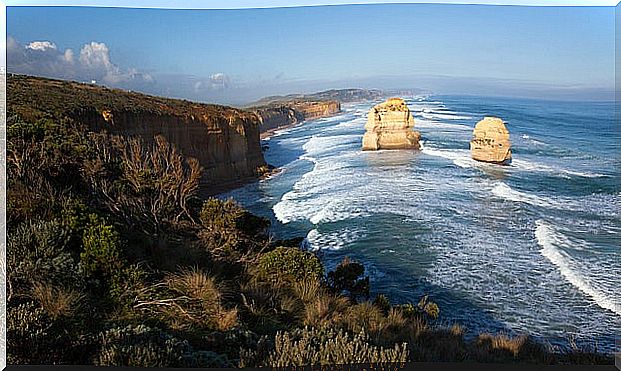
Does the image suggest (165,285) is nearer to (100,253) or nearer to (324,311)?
(100,253)

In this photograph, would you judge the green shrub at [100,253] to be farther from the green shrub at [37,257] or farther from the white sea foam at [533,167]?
the white sea foam at [533,167]

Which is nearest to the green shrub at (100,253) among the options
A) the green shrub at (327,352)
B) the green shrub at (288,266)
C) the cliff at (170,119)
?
the green shrub at (327,352)

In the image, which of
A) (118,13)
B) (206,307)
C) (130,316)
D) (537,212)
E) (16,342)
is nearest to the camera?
(16,342)

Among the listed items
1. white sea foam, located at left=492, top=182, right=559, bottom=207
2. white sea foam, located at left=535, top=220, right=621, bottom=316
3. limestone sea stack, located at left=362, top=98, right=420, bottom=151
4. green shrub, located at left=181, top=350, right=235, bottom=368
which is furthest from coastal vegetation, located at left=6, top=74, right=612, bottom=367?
white sea foam, located at left=492, top=182, right=559, bottom=207

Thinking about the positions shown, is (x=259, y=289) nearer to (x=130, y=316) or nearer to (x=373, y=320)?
(x=373, y=320)

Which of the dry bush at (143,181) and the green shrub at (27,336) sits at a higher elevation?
the dry bush at (143,181)

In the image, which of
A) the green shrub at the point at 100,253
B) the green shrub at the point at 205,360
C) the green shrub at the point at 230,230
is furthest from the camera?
the green shrub at the point at 230,230

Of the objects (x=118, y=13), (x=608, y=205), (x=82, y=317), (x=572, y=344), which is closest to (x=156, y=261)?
(x=82, y=317)

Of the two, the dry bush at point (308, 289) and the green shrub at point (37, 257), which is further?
the dry bush at point (308, 289)
